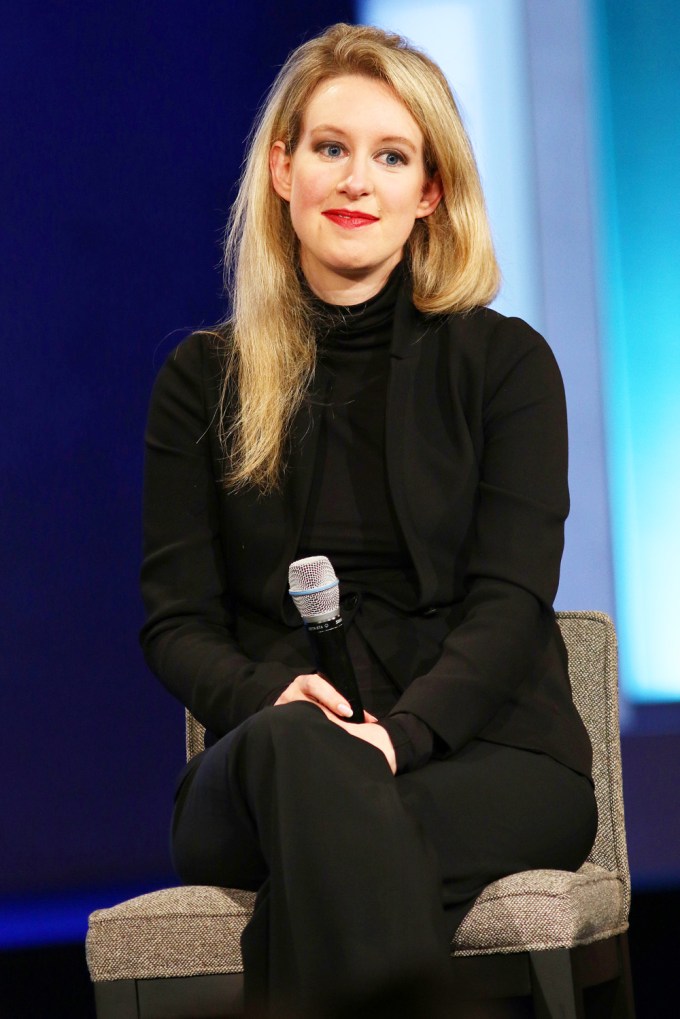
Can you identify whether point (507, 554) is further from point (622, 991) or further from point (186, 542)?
point (622, 991)

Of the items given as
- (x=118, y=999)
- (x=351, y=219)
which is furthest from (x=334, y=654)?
(x=351, y=219)

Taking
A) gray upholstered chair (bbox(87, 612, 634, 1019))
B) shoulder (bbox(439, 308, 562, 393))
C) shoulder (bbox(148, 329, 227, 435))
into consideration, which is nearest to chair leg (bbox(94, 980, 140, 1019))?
gray upholstered chair (bbox(87, 612, 634, 1019))

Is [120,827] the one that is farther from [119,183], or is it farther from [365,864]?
[365,864]

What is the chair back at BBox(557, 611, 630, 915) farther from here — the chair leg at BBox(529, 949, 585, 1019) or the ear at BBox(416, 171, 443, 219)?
the ear at BBox(416, 171, 443, 219)

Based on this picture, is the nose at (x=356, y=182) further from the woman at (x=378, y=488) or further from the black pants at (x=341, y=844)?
the black pants at (x=341, y=844)

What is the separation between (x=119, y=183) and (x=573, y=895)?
7.11 feet

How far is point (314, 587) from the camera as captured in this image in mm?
1397

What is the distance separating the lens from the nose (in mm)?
1862

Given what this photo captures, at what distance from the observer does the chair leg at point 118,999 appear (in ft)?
4.98

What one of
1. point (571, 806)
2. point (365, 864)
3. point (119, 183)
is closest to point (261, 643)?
point (571, 806)

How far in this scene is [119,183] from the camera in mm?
3137

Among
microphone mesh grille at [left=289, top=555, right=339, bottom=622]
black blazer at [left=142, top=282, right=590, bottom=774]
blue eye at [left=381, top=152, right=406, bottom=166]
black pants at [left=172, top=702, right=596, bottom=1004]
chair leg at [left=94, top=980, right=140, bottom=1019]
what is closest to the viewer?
black pants at [left=172, top=702, right=596, bottom=1004]

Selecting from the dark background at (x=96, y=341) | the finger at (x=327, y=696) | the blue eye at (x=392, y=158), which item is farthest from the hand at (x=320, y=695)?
the dark background at (x=96, y=341)

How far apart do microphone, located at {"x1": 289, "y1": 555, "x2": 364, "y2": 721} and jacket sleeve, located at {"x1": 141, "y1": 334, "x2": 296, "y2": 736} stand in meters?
0.29
